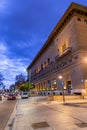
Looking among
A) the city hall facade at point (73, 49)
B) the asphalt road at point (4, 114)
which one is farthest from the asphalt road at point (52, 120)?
the city hall facade at point (73, 49)

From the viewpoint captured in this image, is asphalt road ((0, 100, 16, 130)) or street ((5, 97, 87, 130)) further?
asphalt road ((0, 100, 16, 130))

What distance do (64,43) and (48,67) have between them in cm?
1800

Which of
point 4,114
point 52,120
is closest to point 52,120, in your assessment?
point 52,120

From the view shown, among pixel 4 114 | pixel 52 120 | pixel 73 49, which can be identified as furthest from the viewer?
pixel 73 49

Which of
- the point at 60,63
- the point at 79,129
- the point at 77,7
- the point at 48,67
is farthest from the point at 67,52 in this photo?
the point at 79,129

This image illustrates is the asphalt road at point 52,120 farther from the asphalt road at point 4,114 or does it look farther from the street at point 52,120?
the asphalt road at point 4,114

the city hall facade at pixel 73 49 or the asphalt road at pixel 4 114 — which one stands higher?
the city hall facade at pixel 73 49

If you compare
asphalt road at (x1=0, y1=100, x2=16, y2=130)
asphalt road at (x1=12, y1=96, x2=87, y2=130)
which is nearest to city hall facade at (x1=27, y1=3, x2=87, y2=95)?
asphalt road at (x1=0, y1=100, x2=16, y2=130)

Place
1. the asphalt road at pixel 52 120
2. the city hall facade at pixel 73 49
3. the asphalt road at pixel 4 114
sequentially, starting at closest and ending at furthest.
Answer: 1. the asphalt road at pixel 52 120
2. the asphalt road at pixel 4 114
3. the city hall facade at pixel 73 49

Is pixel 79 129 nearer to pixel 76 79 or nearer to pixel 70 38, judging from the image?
pixel 76 79

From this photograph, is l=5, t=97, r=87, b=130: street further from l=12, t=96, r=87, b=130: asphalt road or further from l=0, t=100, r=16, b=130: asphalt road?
l=0, t=100, r=16, b=130: asphalt road

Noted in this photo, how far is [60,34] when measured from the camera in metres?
52.8

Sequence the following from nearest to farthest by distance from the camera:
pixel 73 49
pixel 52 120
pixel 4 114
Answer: pixel 52 120 → pixel 4 114 → pixel 73 49

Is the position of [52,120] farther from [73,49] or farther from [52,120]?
[73,49]
